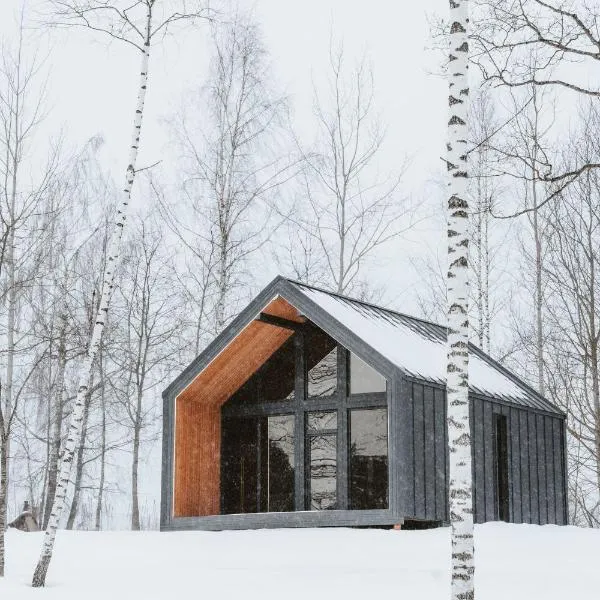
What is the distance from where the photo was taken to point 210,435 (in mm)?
18906

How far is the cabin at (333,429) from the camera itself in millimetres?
15969

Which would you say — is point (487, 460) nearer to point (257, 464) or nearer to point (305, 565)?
point (257, 464)

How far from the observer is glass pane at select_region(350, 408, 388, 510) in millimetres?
16953

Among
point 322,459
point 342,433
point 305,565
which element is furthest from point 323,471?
point 305,565

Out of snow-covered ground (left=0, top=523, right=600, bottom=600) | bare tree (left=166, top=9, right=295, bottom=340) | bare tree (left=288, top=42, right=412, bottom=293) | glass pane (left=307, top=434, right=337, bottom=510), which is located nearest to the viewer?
snow-covered ground (left=0, top=523, right=600, bottom=600)

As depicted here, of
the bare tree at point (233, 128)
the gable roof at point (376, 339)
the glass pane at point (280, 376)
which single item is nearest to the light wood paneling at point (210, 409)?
the glass pane at point (280, 376)

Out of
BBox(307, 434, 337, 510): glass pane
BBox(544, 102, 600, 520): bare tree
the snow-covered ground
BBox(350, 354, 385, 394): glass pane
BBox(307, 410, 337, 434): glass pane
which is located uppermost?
BBox(544, 102, 600, 520): bare tree

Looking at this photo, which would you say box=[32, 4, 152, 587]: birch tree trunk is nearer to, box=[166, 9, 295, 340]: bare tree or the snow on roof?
the snow on roof

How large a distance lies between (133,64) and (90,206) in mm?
41124

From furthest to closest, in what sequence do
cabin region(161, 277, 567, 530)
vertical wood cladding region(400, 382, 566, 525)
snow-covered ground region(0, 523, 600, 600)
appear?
cabin region(161, 277, 567, 530), vertical wood cladding region(400, 382, 566, 525), snow-covered ground region(0, 523, 600, 600)

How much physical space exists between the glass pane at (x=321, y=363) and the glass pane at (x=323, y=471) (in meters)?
0.85

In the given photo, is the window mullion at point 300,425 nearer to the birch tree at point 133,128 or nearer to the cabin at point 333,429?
the cabin at point 333,429

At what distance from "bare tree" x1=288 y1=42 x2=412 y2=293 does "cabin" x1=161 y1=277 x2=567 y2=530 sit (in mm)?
5965

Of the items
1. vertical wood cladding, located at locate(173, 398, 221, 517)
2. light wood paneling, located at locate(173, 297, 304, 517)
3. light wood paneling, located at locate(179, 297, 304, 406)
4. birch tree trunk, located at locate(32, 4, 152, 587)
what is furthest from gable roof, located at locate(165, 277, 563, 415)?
birch tree trunk, located at locate(32, 4, 152, 587)
